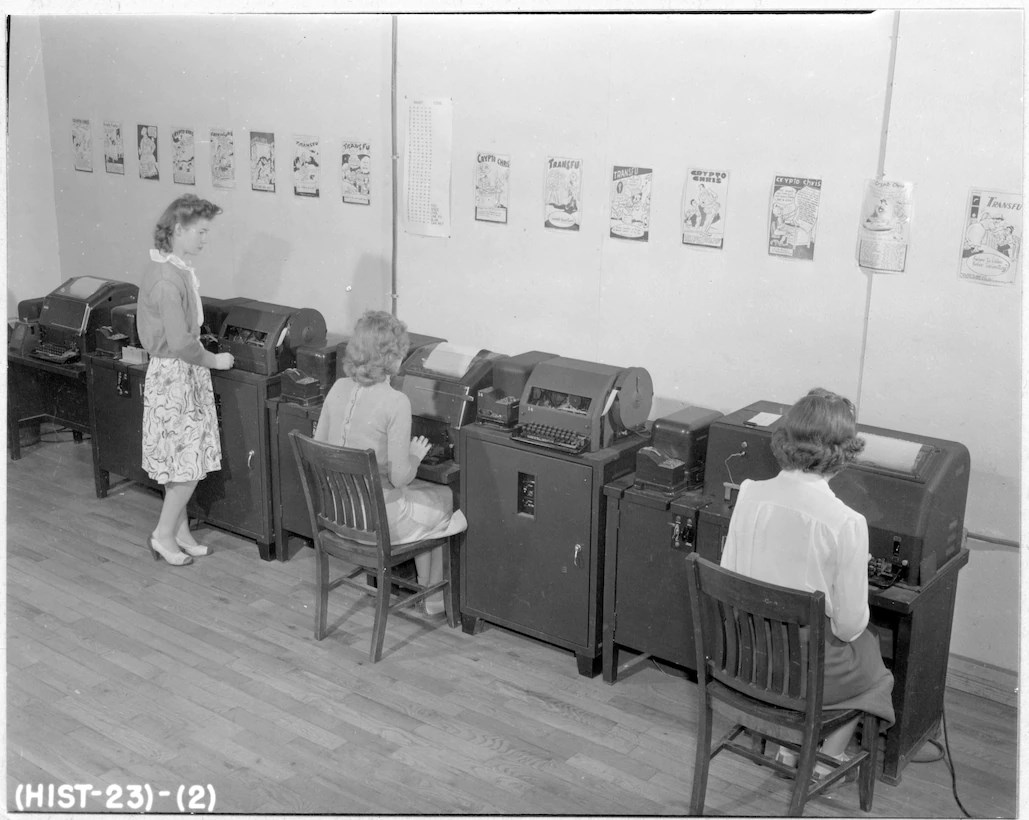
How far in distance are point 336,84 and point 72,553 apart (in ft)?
8.48

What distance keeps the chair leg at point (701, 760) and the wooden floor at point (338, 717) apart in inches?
3.2

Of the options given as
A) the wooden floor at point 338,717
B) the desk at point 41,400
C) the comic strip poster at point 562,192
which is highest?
the comic strip poster at point 562,192

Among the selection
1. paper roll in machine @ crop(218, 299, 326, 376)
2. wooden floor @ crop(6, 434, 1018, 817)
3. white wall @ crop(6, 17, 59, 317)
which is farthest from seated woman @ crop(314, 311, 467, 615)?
white wall @ crop(6, 17, 59, 317)

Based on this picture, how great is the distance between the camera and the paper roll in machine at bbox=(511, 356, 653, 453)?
431 centimetres

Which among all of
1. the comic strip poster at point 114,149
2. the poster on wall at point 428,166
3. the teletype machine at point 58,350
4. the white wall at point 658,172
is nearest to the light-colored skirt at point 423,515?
the white wall at point 658,172

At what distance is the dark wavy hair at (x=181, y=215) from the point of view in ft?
15.9

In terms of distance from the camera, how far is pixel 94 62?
241 inches

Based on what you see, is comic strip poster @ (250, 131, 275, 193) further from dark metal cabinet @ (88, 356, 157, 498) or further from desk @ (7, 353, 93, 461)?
desk @ (7, 353, 93, 461)

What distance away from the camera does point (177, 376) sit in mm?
5113

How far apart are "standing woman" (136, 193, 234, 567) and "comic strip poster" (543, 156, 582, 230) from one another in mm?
1419

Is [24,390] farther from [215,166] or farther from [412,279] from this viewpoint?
[412,279]

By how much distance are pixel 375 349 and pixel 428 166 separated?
54.1 inches

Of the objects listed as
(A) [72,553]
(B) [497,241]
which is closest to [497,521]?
(B) [497,241]

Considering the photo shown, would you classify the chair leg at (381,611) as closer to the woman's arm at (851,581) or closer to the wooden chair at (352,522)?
the wooden chair at (352,522)
